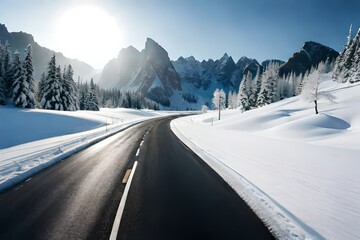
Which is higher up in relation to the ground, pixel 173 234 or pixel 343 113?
pixel 343 113

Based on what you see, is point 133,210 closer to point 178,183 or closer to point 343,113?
point 178,183

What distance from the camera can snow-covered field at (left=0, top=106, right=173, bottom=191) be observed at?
933cm

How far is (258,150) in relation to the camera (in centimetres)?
1520

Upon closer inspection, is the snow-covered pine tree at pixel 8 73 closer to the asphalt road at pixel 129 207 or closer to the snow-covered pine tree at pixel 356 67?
the asphalt road at pixel 129 207

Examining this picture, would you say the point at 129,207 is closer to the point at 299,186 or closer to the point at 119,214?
the point at 119,214

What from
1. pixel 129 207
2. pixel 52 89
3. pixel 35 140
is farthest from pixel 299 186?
pixel 52 89

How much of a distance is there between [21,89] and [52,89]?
21.5 feet

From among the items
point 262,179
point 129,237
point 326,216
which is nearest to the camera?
point 129,237

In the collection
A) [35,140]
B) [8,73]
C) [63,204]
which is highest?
[8,73]

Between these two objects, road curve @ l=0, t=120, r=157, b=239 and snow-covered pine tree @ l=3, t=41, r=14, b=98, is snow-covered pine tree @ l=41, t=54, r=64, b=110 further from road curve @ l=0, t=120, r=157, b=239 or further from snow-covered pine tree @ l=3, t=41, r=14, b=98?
road curve @ l=0, t=120, r=157, b=239

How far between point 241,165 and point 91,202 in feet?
24.3

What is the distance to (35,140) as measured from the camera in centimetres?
2050

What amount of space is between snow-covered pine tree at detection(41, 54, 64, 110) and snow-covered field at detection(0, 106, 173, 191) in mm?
18051

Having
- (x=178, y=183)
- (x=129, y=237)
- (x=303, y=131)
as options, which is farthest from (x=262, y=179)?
(x=303, y=131)
